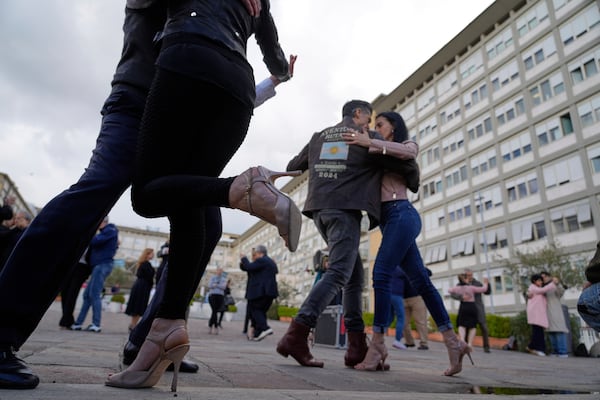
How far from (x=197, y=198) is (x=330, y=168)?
85.7 inches

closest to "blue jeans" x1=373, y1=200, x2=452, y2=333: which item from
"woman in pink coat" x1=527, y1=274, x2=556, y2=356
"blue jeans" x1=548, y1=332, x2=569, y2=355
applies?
"woman in pink coat" x1=527, y1=274, x2=556, y2=356

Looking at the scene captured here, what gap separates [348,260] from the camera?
10.4 ft

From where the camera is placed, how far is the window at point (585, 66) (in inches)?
1017

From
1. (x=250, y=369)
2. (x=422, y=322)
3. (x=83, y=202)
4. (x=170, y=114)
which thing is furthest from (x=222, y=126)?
(x=422, y=322)

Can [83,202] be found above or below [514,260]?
below

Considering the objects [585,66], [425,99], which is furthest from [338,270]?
[425,99]

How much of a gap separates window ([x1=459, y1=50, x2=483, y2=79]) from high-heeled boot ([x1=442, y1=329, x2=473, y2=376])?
121ft

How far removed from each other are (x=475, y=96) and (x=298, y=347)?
121ft

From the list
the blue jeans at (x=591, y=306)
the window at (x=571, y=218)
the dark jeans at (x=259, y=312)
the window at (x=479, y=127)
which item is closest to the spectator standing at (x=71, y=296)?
the dark jeans at (x=259, y=312)

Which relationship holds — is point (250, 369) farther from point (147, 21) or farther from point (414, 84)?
point (414, 84)

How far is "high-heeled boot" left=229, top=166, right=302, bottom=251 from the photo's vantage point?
130 cm

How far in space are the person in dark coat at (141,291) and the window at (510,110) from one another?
30.0m

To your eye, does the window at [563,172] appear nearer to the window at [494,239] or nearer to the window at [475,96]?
the window at [494,239]

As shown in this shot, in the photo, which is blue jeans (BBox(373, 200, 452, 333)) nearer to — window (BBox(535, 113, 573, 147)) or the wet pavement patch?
the wet pavement patch
